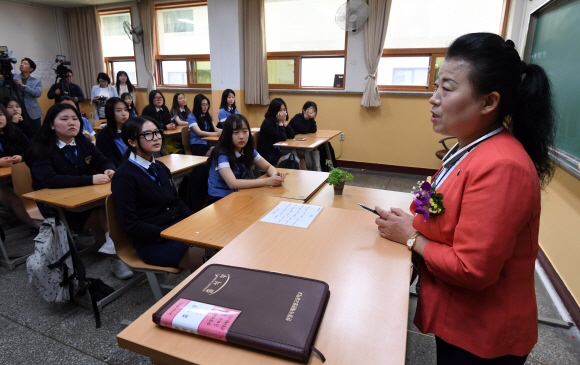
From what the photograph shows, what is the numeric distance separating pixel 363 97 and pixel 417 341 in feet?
13.5

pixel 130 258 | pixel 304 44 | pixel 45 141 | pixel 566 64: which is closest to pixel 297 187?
pixel 130 258

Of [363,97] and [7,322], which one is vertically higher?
[363,97]

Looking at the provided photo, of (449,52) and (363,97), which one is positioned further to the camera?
(363,97)

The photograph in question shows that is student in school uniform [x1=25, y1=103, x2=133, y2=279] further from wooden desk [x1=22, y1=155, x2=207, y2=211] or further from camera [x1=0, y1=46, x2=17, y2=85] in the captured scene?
camera [x1=0, y1=46, x2=17, y2=85]

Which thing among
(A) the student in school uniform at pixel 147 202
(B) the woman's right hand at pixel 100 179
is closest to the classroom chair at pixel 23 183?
(B) the woman's right hand at pixel 100 179

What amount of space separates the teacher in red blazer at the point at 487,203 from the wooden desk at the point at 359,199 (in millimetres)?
953

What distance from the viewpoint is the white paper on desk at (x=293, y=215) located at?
136 cm

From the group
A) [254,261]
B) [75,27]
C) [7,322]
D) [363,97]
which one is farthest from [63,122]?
[75,27]

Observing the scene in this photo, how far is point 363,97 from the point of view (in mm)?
5203

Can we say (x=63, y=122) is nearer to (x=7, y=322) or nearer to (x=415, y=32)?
(x=7, y=322)

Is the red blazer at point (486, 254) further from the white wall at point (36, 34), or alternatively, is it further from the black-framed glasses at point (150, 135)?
the white wall at point (36, 34)

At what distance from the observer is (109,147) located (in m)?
3.01

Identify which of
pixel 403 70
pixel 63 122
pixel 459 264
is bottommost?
pixel 459 264

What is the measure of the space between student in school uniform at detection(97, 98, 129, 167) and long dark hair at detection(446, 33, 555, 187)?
2.98 meters
